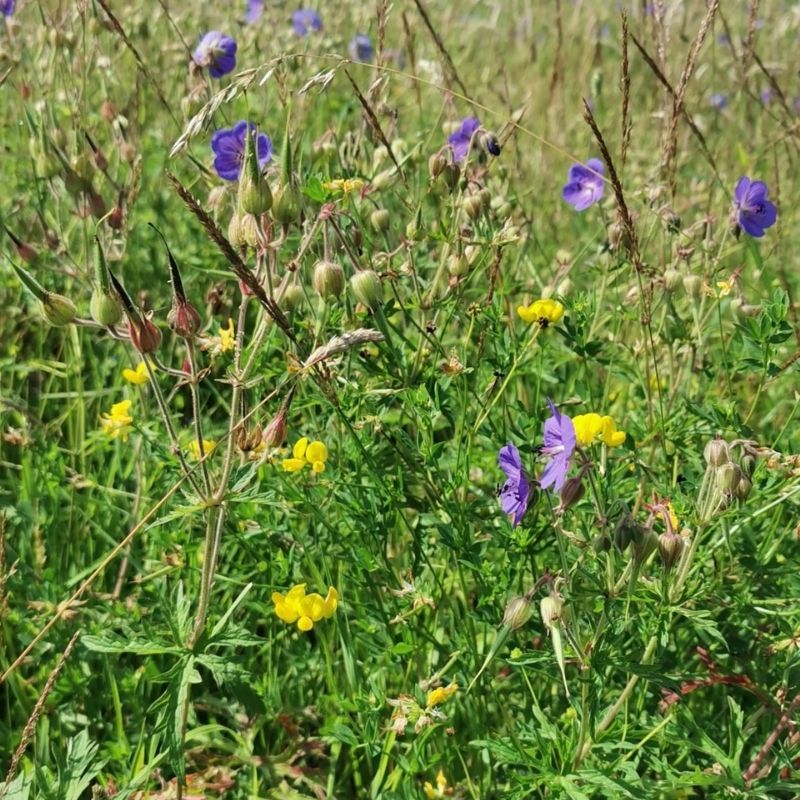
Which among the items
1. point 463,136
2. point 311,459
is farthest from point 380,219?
point 311,459

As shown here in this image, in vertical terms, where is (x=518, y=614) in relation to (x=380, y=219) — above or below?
below

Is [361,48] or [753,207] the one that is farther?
[361,48]

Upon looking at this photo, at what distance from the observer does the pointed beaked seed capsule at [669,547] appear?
1.29 metres

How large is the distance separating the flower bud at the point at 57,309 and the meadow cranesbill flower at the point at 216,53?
1.22m

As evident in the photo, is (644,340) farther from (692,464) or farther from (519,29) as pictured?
(519,29)

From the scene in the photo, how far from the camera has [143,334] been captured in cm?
137

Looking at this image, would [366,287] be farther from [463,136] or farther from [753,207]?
[753,207]

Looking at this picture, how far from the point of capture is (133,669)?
1.88 metres

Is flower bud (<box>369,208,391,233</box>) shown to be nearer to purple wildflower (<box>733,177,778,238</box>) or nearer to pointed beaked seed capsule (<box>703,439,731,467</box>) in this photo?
purple wildflower (<box>733,177,778,238</box>)

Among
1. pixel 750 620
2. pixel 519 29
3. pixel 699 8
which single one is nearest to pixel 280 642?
pixel 750 620

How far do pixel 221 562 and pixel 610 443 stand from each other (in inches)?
34.6

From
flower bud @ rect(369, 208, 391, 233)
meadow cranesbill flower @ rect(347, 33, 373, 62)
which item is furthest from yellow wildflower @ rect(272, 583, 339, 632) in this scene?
meadow cranesbill flower @ rect(347, 33, 373, 62)

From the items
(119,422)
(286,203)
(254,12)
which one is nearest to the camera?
(286,203)

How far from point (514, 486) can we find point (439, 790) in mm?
556
